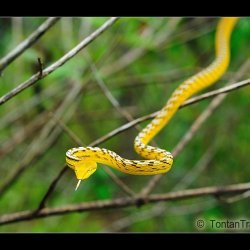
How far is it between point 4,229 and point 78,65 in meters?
1.06

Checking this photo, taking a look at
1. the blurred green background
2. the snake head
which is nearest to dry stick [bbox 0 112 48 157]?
the blurred green background

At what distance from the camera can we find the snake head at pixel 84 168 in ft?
4.66

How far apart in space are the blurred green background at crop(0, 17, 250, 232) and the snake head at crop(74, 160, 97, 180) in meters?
0.91

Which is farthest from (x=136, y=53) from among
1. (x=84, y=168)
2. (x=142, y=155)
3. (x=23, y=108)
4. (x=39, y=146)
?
(x=84, y=168)

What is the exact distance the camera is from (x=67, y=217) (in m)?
2.71

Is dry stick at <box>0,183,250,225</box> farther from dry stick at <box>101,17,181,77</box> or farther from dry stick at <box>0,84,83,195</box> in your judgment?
dry stick at <box>101,17,181,77</box>

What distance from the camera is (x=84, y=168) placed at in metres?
1.47

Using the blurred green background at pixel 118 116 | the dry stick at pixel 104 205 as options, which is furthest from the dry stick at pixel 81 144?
the blurred green background at pixel 118 116

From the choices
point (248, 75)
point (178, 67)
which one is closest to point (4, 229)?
point (178, 67)

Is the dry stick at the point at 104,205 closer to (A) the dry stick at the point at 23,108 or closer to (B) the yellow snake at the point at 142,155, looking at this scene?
(B) the yellow snake at the point at 142,155

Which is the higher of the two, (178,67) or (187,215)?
(178,67)

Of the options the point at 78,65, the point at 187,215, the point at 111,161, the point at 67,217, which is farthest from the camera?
the point at 187,215

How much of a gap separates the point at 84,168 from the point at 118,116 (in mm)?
1631
